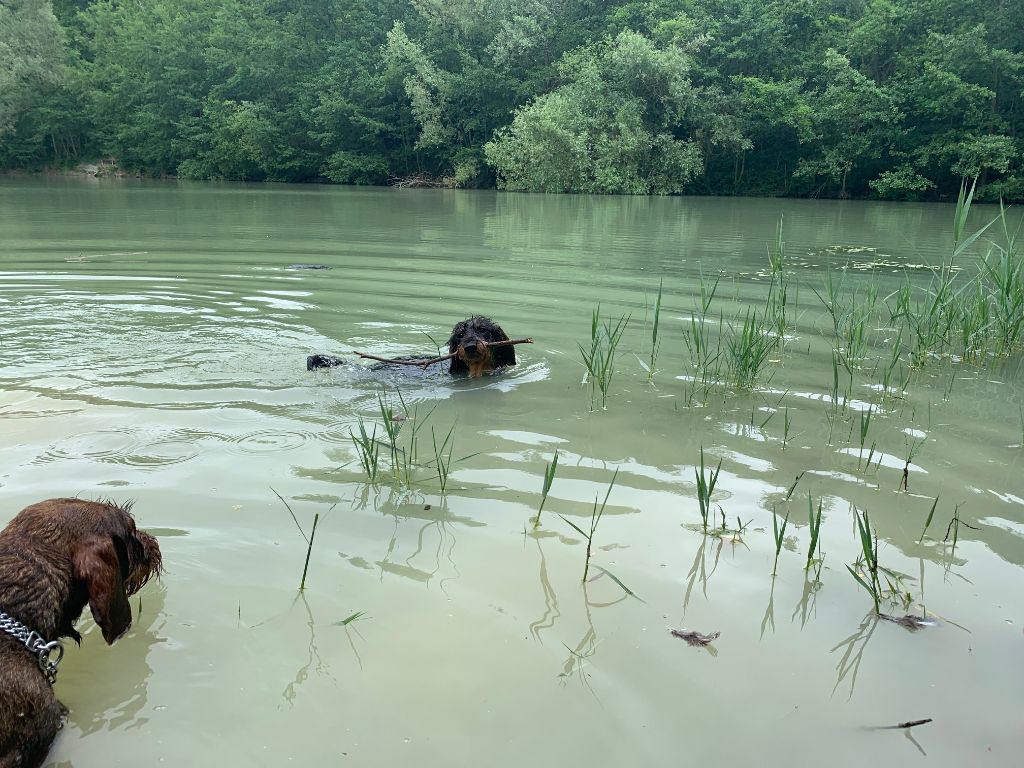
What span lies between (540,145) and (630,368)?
29955mm

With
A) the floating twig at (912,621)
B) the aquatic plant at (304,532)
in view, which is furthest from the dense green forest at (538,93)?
the aquatic plant at (304,532)

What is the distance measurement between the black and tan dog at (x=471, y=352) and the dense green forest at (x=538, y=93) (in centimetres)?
2890

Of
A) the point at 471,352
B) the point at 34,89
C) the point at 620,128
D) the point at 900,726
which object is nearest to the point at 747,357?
the point at 471,352

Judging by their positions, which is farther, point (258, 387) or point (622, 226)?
point (622, 226)

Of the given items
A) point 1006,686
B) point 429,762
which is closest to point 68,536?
point 429,762

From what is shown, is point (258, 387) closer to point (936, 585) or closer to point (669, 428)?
point (669, 428)

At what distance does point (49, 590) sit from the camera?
2.28 m

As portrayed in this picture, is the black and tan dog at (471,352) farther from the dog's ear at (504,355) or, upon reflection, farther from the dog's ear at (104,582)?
the dog's ear at (104,582)

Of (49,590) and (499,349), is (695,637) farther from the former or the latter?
(499,349)

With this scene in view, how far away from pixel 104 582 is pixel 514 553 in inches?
61.9

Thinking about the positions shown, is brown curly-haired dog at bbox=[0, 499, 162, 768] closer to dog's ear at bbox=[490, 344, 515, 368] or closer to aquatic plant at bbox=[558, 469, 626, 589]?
aquatic plant at bbox=[558, 469, 626, 589]

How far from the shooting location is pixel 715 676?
2445mm

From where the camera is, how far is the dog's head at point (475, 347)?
5.79 meters

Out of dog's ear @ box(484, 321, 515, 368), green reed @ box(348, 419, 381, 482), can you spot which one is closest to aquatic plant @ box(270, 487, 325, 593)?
green reed @ box(348, 419, 381, 482)
